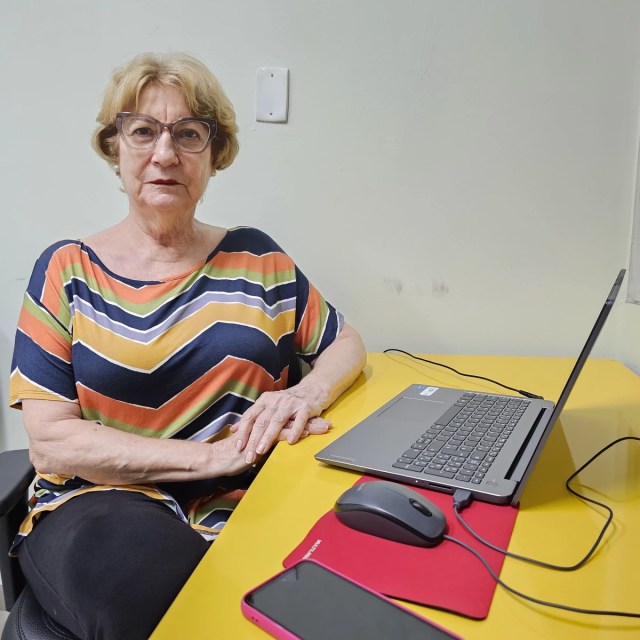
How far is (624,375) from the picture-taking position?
1.26 m

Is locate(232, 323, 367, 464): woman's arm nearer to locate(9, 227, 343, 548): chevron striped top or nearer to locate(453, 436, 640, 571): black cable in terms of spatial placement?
locate(9, 227, 343, 548): chevron striped top

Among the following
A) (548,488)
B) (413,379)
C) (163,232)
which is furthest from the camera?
(413,379)

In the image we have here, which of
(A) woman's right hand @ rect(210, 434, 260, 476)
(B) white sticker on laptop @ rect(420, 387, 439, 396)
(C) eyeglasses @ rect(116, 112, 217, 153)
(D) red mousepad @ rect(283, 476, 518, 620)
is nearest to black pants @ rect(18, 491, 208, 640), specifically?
(A) woman's right hand @ rect(210, 434, 260, 476)

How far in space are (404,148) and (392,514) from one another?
104 cm

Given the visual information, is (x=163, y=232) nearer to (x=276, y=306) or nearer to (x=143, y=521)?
(x=276, y=306)

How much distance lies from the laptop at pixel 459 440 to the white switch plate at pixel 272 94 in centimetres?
79

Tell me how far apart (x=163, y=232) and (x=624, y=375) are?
105 cm

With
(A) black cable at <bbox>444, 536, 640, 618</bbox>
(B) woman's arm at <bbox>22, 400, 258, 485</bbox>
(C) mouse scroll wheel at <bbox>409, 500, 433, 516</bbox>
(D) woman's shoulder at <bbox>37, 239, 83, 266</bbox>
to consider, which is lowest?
(B) woman's arm at <bbox>22, 400, 258, 485</bbox>

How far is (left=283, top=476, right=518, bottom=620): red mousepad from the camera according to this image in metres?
0.51

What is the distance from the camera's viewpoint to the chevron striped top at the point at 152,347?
99cm

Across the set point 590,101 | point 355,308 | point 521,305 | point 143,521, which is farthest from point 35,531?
point 590,101

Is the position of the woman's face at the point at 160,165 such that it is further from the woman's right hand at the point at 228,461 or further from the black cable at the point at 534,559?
the black cable at the point at 534,559

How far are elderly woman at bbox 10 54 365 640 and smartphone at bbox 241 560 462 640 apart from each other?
0.99 feet

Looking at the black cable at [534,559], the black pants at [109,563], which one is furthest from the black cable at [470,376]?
the black pants at [109,563]
